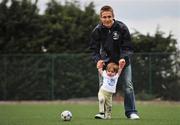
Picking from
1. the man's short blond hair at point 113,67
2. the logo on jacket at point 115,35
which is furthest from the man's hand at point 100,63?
the logo on jacket at point 115,35

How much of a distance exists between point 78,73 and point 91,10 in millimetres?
8106

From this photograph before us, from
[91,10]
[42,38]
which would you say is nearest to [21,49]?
[42,38]

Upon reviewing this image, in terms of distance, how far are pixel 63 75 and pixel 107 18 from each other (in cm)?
1796

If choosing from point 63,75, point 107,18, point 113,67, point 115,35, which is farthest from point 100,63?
point 63,75

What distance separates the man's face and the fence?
16.9 meters

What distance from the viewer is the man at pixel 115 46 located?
10.9 meters

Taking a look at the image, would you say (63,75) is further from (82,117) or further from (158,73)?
(82,117)

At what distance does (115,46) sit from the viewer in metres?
11.0

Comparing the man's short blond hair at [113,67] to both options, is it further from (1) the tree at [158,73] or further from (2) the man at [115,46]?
(1) the tree at [158,73]

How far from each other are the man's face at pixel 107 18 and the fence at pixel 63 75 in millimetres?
16910

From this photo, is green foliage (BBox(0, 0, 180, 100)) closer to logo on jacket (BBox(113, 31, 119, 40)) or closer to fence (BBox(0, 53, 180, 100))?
fence (BBox(0, 53, 180, 100))

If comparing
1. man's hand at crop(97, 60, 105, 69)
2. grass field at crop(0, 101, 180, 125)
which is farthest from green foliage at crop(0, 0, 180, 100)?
man's hand at crop(97, 60, 105, 69)

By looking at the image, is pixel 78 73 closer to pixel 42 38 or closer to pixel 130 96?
pixel 42 38

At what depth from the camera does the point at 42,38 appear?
31.7 m
